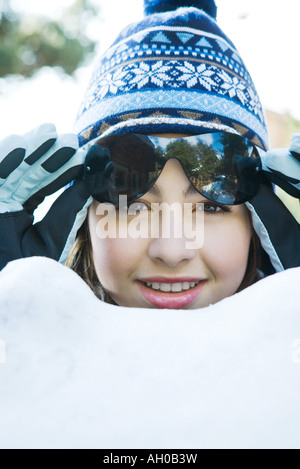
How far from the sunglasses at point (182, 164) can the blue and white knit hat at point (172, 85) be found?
0.08 meters

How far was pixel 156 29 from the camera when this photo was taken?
1302 millimetres

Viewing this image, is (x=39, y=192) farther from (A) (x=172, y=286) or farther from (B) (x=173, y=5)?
(B) (x=173, y=5)

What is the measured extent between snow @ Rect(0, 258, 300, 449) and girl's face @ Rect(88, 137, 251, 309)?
1.19 feet

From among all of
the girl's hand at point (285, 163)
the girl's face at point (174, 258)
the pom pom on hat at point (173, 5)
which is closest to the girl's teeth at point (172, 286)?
the girl's face at point (174, 258)

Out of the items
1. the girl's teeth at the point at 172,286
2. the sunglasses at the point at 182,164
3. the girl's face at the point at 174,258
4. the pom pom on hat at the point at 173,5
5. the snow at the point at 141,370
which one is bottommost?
the snow at the point at 141,370

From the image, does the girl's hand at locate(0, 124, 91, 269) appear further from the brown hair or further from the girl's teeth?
the girl's teeth

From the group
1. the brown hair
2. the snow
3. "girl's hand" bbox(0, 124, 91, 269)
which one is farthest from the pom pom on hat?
the snow

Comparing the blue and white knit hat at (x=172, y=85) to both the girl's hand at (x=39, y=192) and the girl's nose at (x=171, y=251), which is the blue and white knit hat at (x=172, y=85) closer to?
the girl's hand at (x=39, y=192)

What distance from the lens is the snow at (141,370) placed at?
594 millimetres

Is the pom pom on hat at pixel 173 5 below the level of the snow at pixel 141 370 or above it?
above

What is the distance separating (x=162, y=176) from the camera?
1.11m

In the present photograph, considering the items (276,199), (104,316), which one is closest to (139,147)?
(276,199)

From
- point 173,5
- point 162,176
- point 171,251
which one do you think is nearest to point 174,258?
point 171,251

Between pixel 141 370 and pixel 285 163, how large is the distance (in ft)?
2.42
